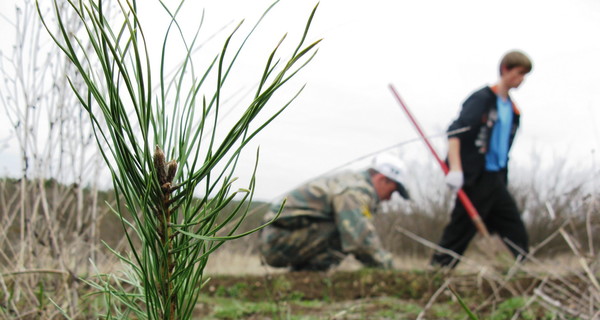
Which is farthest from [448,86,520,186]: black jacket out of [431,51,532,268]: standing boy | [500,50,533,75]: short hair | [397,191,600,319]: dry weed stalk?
[397,191,600,319]: dry weed stalk

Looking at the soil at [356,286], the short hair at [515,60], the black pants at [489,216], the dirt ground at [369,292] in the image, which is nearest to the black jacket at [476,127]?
the black pants at [489,216]

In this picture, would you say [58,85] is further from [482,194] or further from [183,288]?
[482,194]

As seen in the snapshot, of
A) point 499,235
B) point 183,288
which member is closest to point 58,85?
point 183,288

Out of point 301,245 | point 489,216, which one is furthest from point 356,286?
point 489,216

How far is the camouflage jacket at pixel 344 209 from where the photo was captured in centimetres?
687

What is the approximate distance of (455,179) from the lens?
22.2 ft

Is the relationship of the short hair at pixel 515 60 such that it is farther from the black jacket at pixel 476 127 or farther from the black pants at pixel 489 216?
the black pants at pixel 489 216

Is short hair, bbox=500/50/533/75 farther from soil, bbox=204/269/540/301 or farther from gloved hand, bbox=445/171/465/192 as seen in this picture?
soil, bbox=204/269/540/301

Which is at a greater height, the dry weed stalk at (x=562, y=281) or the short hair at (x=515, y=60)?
the short hair at (x=515, y=60)

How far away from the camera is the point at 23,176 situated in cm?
220

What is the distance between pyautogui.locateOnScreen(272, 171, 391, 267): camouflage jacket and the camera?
6.87 m

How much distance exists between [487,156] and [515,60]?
1023 millimetres

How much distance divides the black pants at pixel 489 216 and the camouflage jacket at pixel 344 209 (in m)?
0.77

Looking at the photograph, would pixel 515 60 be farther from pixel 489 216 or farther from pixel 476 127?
pixel 489 216
